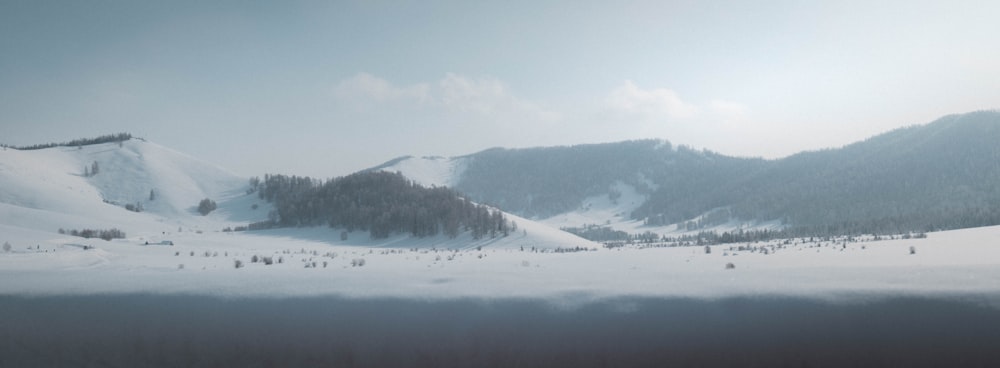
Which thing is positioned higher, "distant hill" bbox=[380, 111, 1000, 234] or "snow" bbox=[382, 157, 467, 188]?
"snow" bbox=[382, 157, 467, 188]

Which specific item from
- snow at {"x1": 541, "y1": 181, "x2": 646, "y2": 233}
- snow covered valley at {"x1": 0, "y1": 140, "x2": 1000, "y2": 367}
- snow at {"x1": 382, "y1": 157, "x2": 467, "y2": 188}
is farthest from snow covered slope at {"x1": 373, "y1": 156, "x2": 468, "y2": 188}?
snow covered valley at {"x1": 0, "y1": 140, "x2": 1000, "y2": 367}

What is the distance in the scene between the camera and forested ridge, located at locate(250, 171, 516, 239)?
41344 mm

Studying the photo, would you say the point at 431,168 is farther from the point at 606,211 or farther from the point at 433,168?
the point at 606,211

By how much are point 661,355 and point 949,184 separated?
92.3 m

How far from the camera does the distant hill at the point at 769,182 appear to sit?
236 feet

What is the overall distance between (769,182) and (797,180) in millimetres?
8033

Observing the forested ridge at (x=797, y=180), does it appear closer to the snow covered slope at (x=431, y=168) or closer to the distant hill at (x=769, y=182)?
the distant hill at (x=769, y=182)

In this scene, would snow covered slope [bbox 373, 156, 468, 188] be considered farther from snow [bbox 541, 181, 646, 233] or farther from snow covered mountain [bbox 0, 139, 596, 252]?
snow covered mountain [bbox 0, 139, 596, 252]

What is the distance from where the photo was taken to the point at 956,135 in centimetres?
9212

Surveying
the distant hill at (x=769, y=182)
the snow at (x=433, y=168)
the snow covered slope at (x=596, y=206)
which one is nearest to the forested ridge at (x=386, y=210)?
the distant hill at (x=769, y=182)

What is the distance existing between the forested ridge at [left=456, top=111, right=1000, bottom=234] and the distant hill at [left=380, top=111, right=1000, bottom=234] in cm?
26

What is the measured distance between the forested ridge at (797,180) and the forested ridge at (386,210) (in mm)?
26702

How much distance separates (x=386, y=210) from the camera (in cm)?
4419

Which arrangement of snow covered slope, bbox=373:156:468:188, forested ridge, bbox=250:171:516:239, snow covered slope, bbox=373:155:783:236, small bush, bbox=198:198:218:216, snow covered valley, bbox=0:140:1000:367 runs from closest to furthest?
snow covered valley, bbox=0:140:1000:367 < forested ridge, bbox=250:171:516:239 < small bush, bbox=198:198:218:216 < snow covered slope, bbox=373:155:783:236 < snow covered slope, bbox=373:156:468:188
